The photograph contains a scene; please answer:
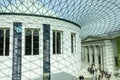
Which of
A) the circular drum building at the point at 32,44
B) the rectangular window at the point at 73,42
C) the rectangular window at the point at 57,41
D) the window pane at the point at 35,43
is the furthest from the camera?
the rectangular window at the point at 73,42

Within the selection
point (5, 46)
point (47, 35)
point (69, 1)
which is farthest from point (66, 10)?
point (5, 46)

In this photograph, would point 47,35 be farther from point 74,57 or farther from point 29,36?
point 74,57

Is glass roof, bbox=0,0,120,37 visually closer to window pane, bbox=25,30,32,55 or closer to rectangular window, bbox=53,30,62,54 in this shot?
rectangular window, bbox=53,30,62,54

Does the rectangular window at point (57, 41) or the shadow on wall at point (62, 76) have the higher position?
the rectangular window at point (57, 41)

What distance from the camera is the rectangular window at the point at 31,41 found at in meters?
31.9

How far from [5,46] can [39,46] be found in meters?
5.19

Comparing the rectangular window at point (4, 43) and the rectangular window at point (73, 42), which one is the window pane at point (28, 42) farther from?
the rectangular window at point (73, 42)

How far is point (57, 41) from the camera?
115ft

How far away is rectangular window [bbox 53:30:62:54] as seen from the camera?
3434 cm

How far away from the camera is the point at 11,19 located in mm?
31188

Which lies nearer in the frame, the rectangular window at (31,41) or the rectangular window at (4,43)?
the rectangular window at (4,43)

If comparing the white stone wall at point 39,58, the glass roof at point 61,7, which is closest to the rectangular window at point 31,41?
the white stone wall at point 39,58

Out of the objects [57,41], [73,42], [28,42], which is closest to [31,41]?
[28,42]

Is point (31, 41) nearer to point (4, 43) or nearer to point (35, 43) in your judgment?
point (35, 43)
